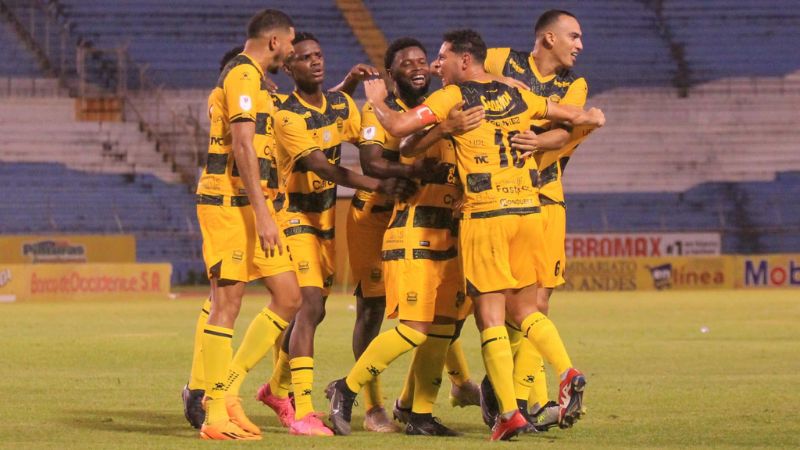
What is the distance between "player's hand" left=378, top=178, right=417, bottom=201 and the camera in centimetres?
878

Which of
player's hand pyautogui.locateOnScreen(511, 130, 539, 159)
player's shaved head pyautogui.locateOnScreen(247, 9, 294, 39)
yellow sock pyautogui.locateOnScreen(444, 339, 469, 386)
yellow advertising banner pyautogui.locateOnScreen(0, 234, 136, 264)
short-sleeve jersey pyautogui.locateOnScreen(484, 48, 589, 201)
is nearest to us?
player's shaved head pyautogui.locateOnScreen(247, 9, 294, 39)

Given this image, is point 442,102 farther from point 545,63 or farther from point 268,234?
point 545,63

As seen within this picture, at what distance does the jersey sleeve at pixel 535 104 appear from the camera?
857 centimetres

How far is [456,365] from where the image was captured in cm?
975

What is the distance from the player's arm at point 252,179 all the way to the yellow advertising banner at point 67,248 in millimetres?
22722

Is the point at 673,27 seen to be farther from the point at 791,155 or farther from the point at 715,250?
the point at 715,250

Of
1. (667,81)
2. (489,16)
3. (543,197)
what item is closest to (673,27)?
(667,81)

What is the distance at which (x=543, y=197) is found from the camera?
923 cm

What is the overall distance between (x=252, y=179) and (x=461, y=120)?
1270 millimetres

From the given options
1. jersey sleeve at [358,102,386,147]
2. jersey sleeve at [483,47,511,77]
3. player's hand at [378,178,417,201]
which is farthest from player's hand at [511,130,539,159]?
jersey sleeve at [483,47,511,77]

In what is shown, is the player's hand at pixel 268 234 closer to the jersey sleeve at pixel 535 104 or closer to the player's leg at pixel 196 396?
the player's leg at pixel 196 396

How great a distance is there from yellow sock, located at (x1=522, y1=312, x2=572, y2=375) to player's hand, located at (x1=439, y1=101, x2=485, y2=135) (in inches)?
49.3

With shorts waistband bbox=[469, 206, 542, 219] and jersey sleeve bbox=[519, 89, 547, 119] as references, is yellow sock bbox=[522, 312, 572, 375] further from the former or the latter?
jersey sleeve bbox=[519, 89, 547, 119]

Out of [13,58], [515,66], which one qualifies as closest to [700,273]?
[13,58]
